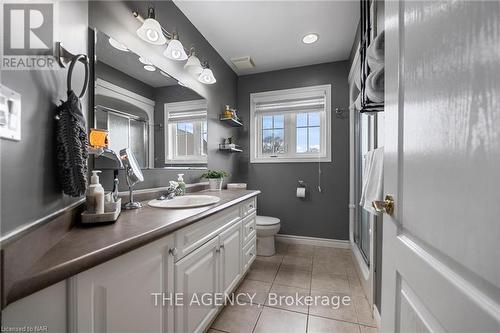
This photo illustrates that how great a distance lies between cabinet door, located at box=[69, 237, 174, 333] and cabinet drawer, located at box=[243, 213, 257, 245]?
0.99 meters

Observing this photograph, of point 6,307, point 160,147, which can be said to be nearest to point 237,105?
point 160,147

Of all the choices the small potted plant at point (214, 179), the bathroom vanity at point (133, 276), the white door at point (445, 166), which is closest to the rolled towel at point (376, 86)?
the white door at point (445, 166)

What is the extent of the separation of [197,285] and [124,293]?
0.50m

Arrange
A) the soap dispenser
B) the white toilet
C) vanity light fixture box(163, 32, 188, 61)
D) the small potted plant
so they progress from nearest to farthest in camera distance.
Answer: the soap dispenser, vanity light fixture box(163, 32, 188, 61), the small potted plant, the white toilet

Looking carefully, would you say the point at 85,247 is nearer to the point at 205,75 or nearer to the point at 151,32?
the point at 151,32

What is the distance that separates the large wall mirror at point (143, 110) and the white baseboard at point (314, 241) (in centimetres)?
168

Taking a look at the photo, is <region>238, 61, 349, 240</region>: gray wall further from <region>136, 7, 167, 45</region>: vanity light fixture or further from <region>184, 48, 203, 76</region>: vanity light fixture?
<region>136, 7, 167, 45</region>: vanity light fixture

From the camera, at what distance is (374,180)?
1409 mm

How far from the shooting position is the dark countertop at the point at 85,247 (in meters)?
0.46

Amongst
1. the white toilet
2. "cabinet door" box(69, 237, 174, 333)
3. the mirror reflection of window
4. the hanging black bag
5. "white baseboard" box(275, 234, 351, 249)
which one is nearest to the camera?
"cabinet door" box(69, 237, 174, 333)

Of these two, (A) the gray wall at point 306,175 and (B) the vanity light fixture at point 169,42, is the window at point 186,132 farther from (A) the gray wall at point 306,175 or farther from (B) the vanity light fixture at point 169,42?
(A) the gray wall at point 306,175

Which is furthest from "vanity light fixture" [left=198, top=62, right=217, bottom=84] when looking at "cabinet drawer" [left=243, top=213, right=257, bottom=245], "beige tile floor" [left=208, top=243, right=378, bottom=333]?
"beige tile floor" [left=208, top=243, right=378, bottom=333]

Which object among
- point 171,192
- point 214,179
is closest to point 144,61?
point 171,192

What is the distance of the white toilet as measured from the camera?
98.4 inches
